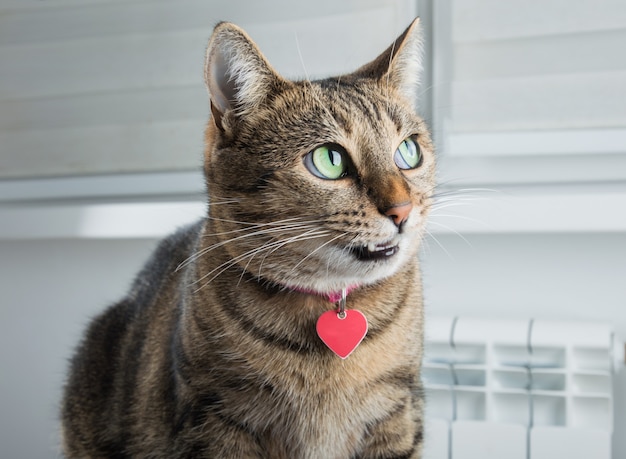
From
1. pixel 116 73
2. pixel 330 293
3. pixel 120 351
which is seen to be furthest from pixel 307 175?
pixel 116 73

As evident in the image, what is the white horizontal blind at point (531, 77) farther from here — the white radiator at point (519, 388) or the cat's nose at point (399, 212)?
the cat's nose at point (399, 212)

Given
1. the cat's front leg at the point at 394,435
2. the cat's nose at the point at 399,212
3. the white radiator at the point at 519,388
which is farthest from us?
the white radiator at the point at 519,388

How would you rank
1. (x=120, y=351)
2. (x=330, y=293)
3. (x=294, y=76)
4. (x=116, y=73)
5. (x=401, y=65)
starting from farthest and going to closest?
(x=116, y=73)
(x=294, y=76)
(x=120, y=351)
(x=401, y=65)
(x=330, y=293)

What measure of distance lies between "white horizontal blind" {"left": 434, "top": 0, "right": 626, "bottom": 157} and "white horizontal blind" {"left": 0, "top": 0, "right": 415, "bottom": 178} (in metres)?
0.31

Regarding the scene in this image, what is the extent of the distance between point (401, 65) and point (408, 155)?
0.53 feet

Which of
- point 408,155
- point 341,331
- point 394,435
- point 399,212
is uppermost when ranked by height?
point 408,155

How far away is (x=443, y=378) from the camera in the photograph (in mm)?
1412

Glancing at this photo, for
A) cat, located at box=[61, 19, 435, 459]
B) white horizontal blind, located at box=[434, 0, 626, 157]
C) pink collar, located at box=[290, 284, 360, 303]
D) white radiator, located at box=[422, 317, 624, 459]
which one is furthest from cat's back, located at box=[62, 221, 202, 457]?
white horizontal blind, located at box=[434, 0, 626, 157]

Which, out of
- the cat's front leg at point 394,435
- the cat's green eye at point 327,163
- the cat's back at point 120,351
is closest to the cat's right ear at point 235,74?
the cat's green eye at point 327,163

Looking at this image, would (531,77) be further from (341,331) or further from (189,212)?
(341,331)

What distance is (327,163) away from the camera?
3.00ft

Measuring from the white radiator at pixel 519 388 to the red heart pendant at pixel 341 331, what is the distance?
0.48 metres

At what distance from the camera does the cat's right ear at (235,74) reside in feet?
2.97

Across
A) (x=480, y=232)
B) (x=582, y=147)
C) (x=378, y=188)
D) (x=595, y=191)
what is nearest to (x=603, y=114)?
(x=582, y=147)
